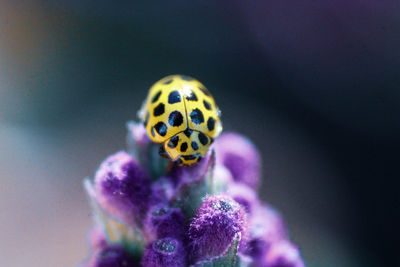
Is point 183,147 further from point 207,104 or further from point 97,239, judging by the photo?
point 97,239

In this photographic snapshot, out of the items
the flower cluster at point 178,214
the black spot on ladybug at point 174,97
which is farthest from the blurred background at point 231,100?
the black spot on ladybug at point 174,97

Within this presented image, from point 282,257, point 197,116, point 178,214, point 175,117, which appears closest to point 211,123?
point 197,116

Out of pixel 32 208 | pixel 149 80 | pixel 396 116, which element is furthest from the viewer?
pixel 149 80

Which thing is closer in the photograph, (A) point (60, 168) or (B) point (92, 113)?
(A) point (60, 168)

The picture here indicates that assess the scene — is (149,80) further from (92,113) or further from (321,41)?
(321,41)

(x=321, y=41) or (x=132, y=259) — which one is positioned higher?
(x=321, y=41)

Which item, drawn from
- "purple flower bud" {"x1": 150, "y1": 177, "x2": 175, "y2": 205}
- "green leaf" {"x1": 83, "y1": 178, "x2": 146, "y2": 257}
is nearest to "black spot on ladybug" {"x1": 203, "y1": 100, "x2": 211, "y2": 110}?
"purple flower bud" {"x1": 150, "y1": 177, "x2": 175, "y2": 205}

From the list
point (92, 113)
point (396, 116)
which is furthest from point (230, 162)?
point (92, 113)

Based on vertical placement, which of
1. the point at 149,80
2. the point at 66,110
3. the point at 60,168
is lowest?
the point at 60,168
